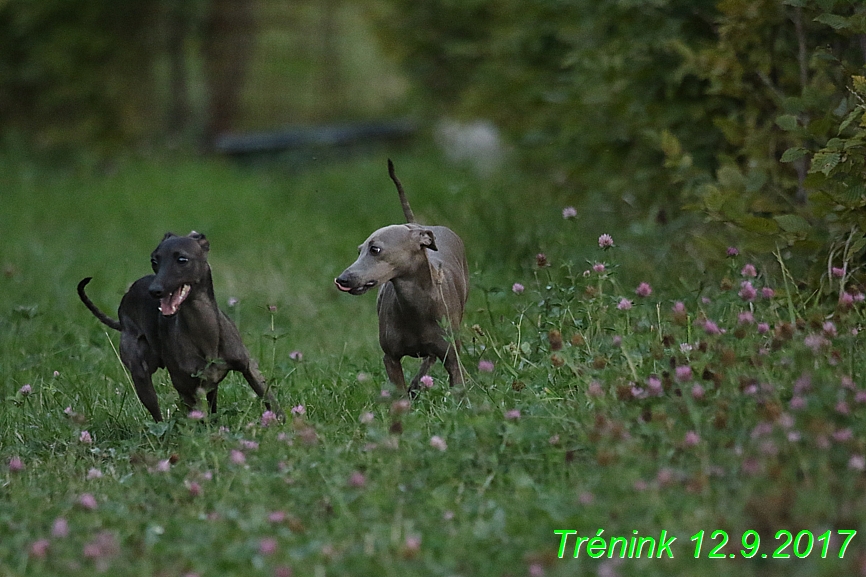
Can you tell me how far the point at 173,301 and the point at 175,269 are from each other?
123mm

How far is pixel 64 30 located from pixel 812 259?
575 inches

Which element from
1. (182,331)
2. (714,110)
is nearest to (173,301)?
(182,331)

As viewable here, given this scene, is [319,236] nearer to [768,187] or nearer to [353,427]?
[768,187]

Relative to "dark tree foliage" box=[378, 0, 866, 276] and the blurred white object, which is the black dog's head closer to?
"dark tree foliage" box=[378, 0, 866, 276]

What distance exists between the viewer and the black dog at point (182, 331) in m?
4.53

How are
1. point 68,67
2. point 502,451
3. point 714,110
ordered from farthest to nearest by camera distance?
point 68,67, point 714,110, point 502,451

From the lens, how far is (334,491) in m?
3.65

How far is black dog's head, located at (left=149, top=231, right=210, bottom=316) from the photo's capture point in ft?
14.6

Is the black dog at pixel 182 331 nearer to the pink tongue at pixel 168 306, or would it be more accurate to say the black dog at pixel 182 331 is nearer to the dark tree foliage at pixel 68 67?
the pink tongue at pixel 168 306

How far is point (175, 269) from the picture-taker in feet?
14.8

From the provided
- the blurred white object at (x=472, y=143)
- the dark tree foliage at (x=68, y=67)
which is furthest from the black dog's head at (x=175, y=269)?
the dark tree foliage at (x=68, y=67)

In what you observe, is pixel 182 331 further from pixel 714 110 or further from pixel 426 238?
Answer: pixel 714 110

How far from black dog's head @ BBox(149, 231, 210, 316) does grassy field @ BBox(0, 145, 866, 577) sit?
0.49 m

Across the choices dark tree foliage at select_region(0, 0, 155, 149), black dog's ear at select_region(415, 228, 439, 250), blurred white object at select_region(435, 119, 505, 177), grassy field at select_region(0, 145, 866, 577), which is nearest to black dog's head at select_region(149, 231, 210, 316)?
grassy field at select_region(0, 145, 866, 577)
